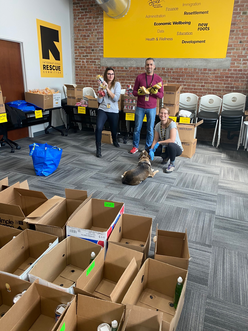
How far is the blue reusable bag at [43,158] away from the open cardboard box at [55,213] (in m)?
1.57

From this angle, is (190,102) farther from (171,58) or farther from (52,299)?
(52,299)

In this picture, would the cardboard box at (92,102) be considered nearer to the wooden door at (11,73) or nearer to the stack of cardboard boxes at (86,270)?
the wooden door at (11,73)

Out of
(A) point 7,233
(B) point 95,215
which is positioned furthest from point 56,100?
(A) point 7,233

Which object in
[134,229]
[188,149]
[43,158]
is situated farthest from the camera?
[188,149]

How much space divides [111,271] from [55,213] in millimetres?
608

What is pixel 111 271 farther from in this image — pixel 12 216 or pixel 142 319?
pixel 12 216

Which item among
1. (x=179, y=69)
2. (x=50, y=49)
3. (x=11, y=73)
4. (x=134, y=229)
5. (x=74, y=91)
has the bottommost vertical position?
(x=134, y=229)

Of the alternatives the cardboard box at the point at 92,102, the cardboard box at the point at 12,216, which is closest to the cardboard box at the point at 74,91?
the cardboard box at the point at 92,102

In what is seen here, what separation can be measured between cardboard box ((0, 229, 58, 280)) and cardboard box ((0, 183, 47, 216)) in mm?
445

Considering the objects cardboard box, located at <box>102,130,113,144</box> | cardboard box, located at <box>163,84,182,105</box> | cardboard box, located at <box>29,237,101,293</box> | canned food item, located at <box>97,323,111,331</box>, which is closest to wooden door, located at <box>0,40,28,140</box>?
cardboard box, located at <box>102,130,113,144</box>

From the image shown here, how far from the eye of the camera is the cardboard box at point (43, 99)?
4758 mm

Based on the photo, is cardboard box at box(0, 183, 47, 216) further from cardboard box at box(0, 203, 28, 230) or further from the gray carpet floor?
the gray carpet floor

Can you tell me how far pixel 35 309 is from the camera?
119 cm

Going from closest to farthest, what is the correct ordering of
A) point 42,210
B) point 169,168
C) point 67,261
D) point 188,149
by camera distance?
point 67,261
point 42,210
point 169,168
point 188,149
